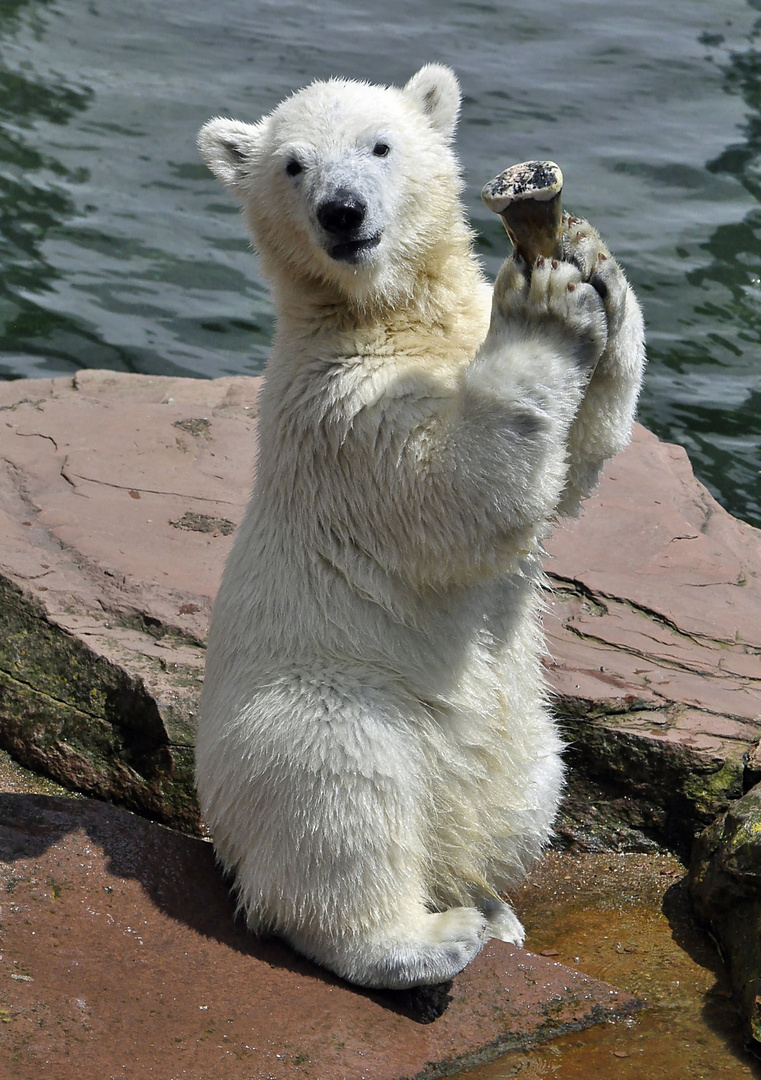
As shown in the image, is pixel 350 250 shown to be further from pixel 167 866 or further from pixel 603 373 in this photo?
pixel 167 866

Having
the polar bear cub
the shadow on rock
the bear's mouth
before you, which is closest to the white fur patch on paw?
the polar bear cub

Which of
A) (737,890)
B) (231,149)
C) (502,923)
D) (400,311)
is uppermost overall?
(231,149)

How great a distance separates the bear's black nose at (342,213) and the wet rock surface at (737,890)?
2133 millimetres

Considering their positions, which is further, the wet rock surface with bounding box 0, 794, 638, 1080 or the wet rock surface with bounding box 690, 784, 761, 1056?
the wet rock surface with bounding box 690, 784, 761, 1056

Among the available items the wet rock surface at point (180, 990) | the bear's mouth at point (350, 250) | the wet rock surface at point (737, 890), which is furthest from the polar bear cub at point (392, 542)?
the wet rock surface at point (737, 890)

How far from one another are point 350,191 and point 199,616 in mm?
2011

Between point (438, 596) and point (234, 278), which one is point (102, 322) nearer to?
point (234, 278)

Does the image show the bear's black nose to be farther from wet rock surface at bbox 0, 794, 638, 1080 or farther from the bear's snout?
wet rock surface at bbox 0, 794, 638, 1080

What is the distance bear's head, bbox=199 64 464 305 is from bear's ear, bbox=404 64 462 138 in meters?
0.04

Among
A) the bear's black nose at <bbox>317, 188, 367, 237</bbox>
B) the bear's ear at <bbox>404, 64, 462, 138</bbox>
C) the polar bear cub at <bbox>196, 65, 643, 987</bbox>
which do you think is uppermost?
the bear's ear at <bbox>404, 64, 462, 138</bbox>

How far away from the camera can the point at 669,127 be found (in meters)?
12.6

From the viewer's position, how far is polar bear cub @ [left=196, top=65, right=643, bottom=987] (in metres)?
3.44

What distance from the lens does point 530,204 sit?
11.0 feet

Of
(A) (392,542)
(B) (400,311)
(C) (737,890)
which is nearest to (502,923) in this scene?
(C) (737,890)
